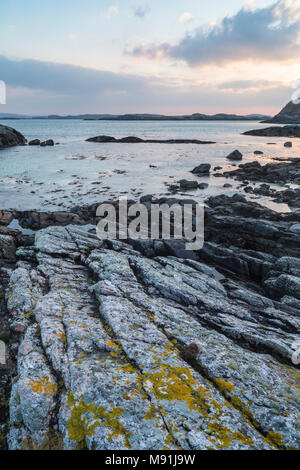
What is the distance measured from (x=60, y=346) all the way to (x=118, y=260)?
6995 mm

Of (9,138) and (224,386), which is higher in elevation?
(9,138)

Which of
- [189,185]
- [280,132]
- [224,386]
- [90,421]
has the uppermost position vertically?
[280,132]

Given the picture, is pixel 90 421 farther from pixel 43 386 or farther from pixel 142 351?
pixel 142 351

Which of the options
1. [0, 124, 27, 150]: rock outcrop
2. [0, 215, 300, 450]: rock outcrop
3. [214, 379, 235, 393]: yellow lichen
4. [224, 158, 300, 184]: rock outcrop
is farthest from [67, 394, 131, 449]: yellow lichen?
[0, 124, 27, 150]: rock outcrop

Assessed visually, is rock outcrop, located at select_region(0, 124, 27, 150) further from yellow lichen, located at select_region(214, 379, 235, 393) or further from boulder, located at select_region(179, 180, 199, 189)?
yellow lichen, located at select_region(214, 379, 235, 393)

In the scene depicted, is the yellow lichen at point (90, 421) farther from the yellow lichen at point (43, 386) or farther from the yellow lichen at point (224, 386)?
the yellow lichen at point (224, 386)

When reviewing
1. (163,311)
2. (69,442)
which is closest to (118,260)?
(163,311)

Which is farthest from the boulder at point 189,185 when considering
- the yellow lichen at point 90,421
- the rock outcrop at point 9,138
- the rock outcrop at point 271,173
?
the rock outcrop at point 9,138

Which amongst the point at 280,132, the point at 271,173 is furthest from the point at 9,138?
the point at 280,132

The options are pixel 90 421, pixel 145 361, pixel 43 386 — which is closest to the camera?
pixel 90 421

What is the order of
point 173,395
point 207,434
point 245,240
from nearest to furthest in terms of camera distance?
point 207,434 < point 173,395 < point 245,240

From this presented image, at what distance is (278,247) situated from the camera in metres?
19.8
